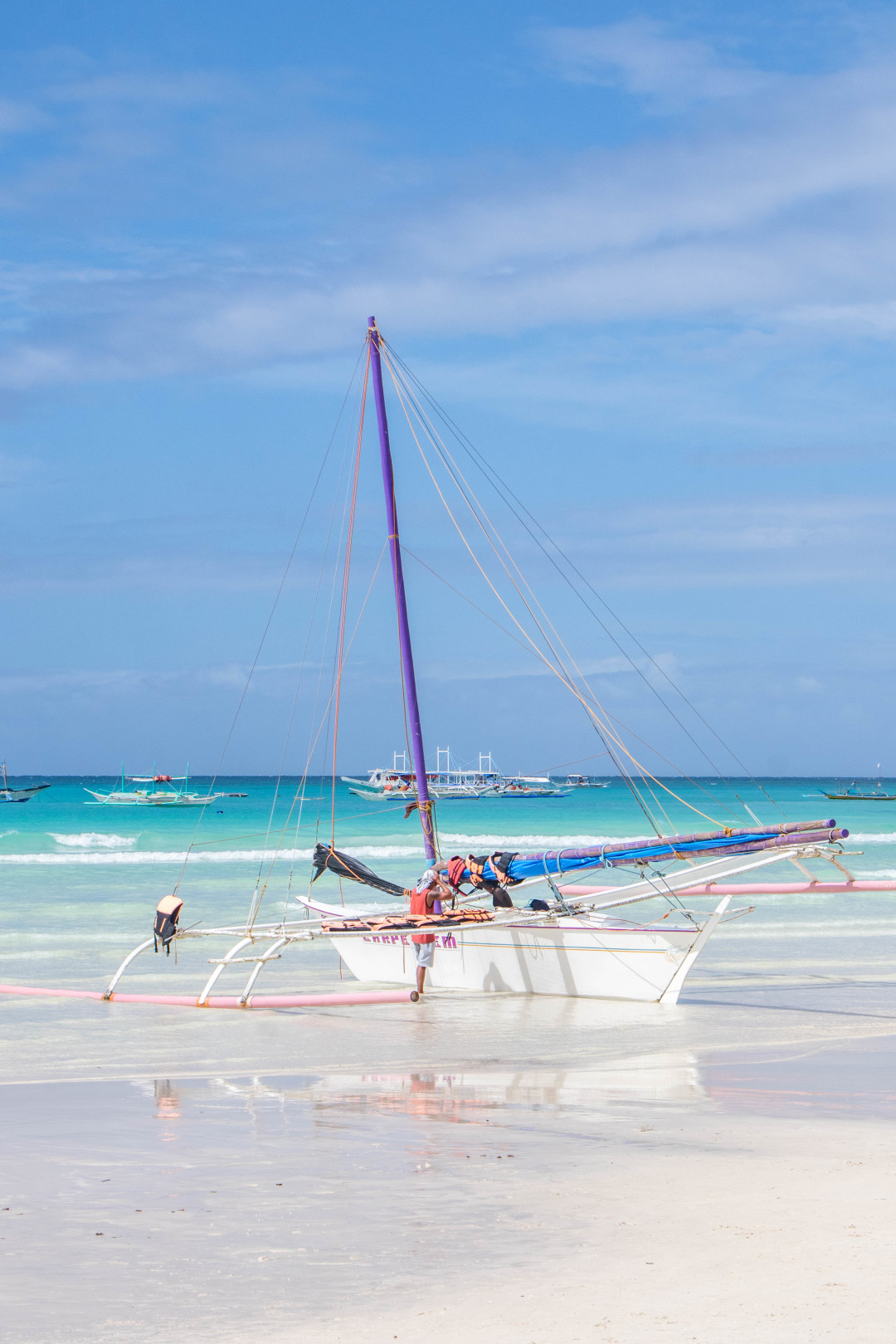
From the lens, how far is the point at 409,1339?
5418 millimetres

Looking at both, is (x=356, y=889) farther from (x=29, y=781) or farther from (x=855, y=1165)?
(x=29, y=781)

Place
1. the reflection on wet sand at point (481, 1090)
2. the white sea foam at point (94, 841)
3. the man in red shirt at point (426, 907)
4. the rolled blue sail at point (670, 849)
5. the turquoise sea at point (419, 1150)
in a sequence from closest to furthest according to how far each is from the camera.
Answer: the turquoise sea at point (419, 1150)
the reflection on wet sand at point (481, 1090)
the rolled blue sail at point (670, 849)
the man in red shirt at point (426, 907)
the white sea foam at point (94, 841)

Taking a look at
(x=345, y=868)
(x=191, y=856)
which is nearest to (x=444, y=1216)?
(x=345, y=868)

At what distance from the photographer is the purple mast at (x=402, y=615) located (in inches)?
687

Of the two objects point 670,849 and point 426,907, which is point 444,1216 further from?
point 426,907

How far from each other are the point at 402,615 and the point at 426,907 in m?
4.30

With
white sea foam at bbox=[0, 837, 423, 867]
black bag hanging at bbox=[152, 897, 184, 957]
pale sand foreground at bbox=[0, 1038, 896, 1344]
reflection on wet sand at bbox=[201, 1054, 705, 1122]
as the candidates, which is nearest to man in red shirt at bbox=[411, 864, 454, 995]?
black bag hanging at bbox=[152, 897, 184, 957]

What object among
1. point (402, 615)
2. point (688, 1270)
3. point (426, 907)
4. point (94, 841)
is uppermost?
point (402, 615)

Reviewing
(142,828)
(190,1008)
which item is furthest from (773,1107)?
(142,828)

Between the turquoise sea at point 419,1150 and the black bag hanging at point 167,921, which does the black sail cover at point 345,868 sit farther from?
the black bag hanging at point 167,921

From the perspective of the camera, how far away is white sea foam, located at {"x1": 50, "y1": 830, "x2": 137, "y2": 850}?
5528 cm

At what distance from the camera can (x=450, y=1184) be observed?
7.74 metres

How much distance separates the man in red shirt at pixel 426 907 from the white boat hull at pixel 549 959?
0.28 metres

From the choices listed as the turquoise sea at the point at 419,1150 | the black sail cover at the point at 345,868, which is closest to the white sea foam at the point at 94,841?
the turquoise sea at the point at 419,1150
